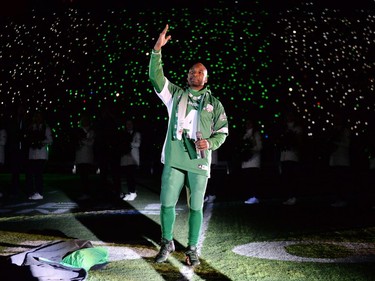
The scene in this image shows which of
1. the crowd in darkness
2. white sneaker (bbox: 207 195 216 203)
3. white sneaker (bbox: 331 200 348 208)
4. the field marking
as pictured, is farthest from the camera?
the crowd in darkness

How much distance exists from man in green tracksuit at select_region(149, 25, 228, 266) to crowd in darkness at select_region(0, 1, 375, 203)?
721cm

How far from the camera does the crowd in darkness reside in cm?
1245

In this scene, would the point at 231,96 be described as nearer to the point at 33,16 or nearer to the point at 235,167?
the point at 235,167

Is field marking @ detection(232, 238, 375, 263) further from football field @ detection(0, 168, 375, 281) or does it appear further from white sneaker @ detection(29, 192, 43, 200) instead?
white sneaker @ detection(29, 192, 43, 200)

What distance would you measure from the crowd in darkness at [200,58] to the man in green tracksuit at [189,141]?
7214 millimetres

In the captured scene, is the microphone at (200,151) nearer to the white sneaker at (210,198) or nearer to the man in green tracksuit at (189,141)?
the man in green tracksuit at (189,141)

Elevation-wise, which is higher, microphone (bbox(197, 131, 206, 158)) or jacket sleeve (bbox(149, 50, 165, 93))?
jacket sleeve (bbox(149, 50, 165, 93))

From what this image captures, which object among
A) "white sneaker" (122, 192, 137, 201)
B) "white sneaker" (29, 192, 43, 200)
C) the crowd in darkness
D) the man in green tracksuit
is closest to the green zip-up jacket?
the man in green tracksuit

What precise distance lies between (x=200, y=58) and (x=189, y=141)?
453 inches

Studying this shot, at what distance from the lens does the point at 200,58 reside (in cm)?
1575

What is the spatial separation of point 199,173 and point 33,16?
11.2m

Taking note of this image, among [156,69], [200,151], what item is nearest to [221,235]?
[200,151]

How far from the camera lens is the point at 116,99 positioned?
1659 centimetres

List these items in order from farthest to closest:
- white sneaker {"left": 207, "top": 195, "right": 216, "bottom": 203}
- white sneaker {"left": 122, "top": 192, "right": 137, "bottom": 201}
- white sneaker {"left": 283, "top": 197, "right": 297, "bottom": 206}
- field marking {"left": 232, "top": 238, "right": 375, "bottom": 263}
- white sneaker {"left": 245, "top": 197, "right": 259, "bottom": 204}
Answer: white sneaker {"left": 122, "top": 192, "right": 137, "bottom": 201}, white sneaker {"left": 207, "top": 195, "right": 216, "bottom": 203}, white sneaker {"left": 245, "top": 197, "right": 259, "bottom": 204}, white sneaker {"left": 283, "top": 197, "right": 297, "bottom": 206}, field marking {"left": 232, "top": 238, "right": 375, "bottom": 263}
